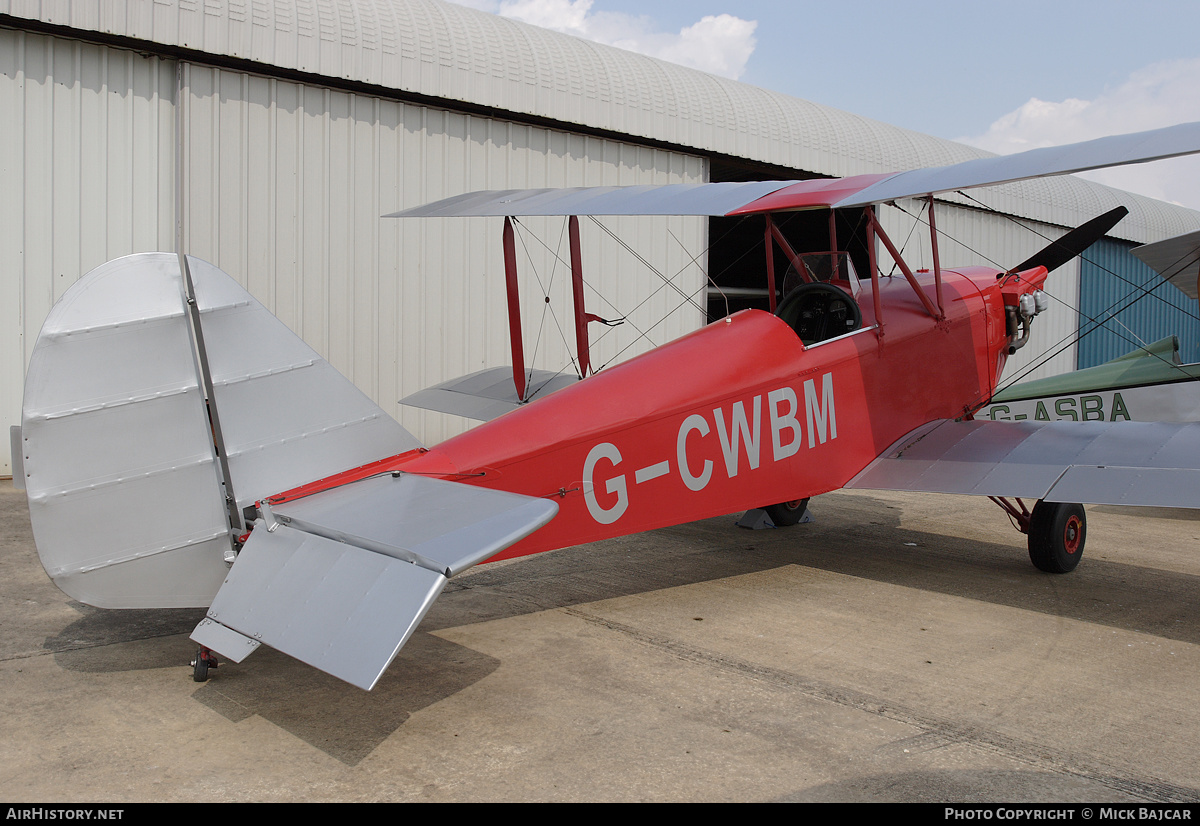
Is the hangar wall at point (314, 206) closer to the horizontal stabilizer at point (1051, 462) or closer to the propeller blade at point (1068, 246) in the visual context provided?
the propeller blade at point (1068, 246)

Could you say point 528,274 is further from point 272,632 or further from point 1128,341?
point 1128,341

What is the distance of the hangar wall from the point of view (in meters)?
8.28

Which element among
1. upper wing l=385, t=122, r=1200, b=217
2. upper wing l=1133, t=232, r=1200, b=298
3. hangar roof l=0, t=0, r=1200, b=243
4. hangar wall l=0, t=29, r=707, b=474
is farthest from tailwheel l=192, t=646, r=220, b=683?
upper wing l=1133, t=232, r=1200, b=298

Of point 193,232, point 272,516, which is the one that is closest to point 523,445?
point 272,516

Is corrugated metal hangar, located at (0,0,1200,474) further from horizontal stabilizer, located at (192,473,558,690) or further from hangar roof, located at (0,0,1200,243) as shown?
horizontal stabilizer, located at (192,473,558,690)

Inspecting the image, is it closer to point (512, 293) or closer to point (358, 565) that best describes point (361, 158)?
point (512, 293)

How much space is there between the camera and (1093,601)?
5438mm

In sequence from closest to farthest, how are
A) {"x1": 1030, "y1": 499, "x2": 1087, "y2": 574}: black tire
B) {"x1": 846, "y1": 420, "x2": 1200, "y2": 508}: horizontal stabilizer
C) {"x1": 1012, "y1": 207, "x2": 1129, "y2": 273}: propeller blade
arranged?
{"x1": 846, "y1": 420, "x2": 1200, "y2": 508}: horizontal stabilizer < {"x1": 1030, "y1": 499, "x2": 1087, "y2": 574}: black tire < {"x1": 1012, "y1": 207, "x2": 1129, "y2": 273}: propeller blade

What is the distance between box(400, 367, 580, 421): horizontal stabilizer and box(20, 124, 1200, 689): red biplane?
0.85 m

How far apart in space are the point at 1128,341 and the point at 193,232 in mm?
19726

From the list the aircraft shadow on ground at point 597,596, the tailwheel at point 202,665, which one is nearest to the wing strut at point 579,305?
the aircraft shadow on ground at point 597,596

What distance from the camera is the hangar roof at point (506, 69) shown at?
8.52m

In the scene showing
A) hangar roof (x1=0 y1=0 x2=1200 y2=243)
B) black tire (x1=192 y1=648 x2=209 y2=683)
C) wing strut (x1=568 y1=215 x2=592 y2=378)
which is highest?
hangar roof (x1=0 y1=0 x2=1200 y2=243)

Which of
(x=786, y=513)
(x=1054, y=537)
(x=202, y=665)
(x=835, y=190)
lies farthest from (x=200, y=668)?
(x=1054, y=537)
